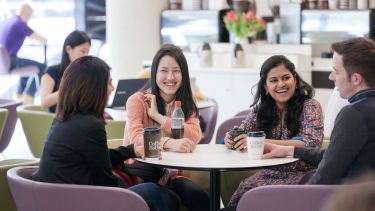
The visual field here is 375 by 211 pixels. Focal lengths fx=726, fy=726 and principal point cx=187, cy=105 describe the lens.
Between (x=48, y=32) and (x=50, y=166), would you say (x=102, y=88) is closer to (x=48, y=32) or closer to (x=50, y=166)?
(x=50, y=166)

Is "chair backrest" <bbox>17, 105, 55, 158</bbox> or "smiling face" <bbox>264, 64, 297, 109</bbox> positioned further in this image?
"chair backrest" <bbox>17, 105, 55, 158</bbox>

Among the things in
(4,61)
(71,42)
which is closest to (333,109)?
(71,42)

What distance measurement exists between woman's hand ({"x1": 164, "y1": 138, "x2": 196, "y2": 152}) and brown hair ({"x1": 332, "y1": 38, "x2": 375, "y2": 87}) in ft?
3.20

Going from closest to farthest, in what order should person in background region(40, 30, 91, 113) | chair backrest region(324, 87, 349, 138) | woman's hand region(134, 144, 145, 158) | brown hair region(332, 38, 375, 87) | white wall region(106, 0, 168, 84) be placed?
brown hair region(332, 38, 375, 87), woman's hand region(134, 144, 145, 158), chair backrest region(324, 87, 349, 138), person in background region(40, 30, 91, 113), white wall region(106, 0, 168, 84)

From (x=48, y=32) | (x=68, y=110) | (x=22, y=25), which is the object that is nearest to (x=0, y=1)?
(x=48, y=32)

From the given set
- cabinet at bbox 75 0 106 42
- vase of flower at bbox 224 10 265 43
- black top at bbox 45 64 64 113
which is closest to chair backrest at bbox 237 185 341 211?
black top at bbox 45 64 64 113

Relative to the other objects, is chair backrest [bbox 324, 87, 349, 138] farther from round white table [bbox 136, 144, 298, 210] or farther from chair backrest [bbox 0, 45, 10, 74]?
chair backrest [bbox 0, 45, 10, 74]

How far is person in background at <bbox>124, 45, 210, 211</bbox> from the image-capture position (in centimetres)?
357

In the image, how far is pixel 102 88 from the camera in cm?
299

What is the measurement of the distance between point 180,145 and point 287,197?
0.89 m

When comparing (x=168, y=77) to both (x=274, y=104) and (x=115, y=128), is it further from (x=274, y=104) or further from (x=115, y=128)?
(x=115, y=128)

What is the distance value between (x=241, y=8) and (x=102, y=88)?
605 cm

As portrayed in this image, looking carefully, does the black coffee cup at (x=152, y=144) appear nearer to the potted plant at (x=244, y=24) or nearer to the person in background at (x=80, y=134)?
the person in background at (x=80, y=134)

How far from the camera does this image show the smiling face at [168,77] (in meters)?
3.77
